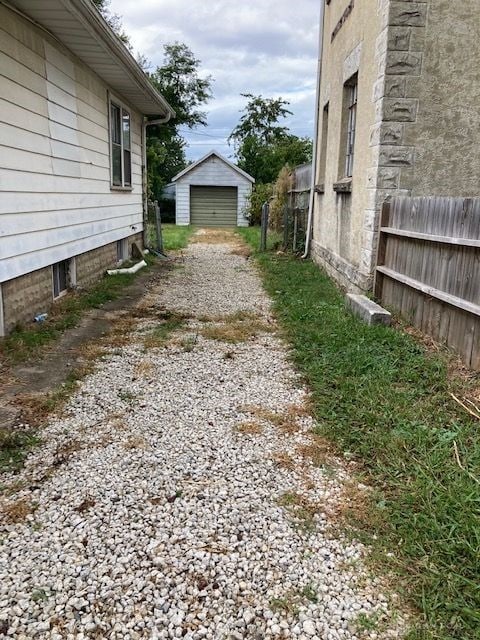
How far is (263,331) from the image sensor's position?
18.5ft

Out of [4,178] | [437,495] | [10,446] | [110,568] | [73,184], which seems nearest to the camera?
[110,568]

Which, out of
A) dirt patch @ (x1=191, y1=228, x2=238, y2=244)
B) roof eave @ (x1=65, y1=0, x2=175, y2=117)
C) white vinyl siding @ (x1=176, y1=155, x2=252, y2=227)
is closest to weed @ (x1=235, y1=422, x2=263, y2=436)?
roof eave @ (x1=65, y1=0, x2=175, y2=117)

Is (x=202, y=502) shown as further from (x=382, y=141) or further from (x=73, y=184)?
(x=73, y=184)

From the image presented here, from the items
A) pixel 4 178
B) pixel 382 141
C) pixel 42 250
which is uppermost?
pixel 382 141

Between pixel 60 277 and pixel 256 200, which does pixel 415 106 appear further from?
pixel 256 200

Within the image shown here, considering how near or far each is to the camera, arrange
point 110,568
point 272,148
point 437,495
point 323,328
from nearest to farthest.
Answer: point 110,568 → point 437,495 → point 323,328 → point 272,148

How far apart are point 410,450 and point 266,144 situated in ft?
111

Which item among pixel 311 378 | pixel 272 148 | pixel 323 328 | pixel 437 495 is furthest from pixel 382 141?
pixel 272 148

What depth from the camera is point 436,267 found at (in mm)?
4496

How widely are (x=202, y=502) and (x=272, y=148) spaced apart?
30.2 metres

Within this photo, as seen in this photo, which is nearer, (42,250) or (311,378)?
(311,378)

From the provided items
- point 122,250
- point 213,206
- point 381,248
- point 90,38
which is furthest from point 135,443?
point 213,206

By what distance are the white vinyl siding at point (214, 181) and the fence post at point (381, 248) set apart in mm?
19237

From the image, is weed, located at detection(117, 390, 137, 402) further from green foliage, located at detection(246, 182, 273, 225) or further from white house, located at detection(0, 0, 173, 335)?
green foliage, located at detection(246, 182, 273, 225)
